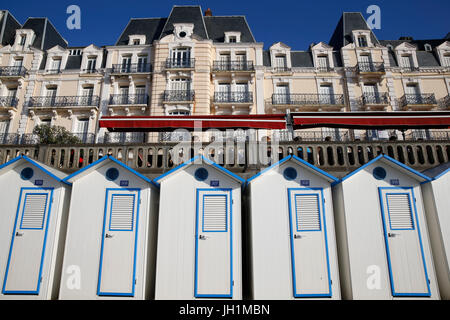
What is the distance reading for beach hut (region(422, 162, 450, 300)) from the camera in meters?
6.93

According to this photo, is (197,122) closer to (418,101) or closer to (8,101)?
(418,101)

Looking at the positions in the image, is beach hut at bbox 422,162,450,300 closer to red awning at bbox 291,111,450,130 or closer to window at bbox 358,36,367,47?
red awning at bbox 291,111,450,130

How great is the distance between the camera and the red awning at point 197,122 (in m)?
9.68

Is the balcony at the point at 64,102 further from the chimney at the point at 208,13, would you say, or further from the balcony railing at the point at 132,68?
the chimney at the point at 208,13

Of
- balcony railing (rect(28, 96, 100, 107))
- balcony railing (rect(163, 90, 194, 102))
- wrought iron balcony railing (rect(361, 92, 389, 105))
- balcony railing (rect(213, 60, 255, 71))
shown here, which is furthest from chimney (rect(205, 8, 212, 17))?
wrought iron balcony railing (rect(361, 92, 389, 105))

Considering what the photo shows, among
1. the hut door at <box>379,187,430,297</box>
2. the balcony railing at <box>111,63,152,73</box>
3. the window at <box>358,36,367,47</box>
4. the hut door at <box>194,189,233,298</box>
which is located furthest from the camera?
the window at <box>358,36,367,47</box>

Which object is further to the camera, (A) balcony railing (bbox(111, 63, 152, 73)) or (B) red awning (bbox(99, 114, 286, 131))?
(A) balcony railing (bbox(111, 63, 152, 73))

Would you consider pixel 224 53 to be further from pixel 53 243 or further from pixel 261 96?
pixel 53 243

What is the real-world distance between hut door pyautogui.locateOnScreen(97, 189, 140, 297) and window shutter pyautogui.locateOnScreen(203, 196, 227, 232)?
1.70 meters

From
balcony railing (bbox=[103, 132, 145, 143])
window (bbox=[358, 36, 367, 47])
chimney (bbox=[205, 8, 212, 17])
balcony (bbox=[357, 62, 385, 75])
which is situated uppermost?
chimney (bbox=[205, 8, 212, 17])

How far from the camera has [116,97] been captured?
78.1ft

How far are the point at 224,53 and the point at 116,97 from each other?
9.58m

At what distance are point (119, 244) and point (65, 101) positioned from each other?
2091 centimetres

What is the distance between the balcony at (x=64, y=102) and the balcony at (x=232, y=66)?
392 inches
